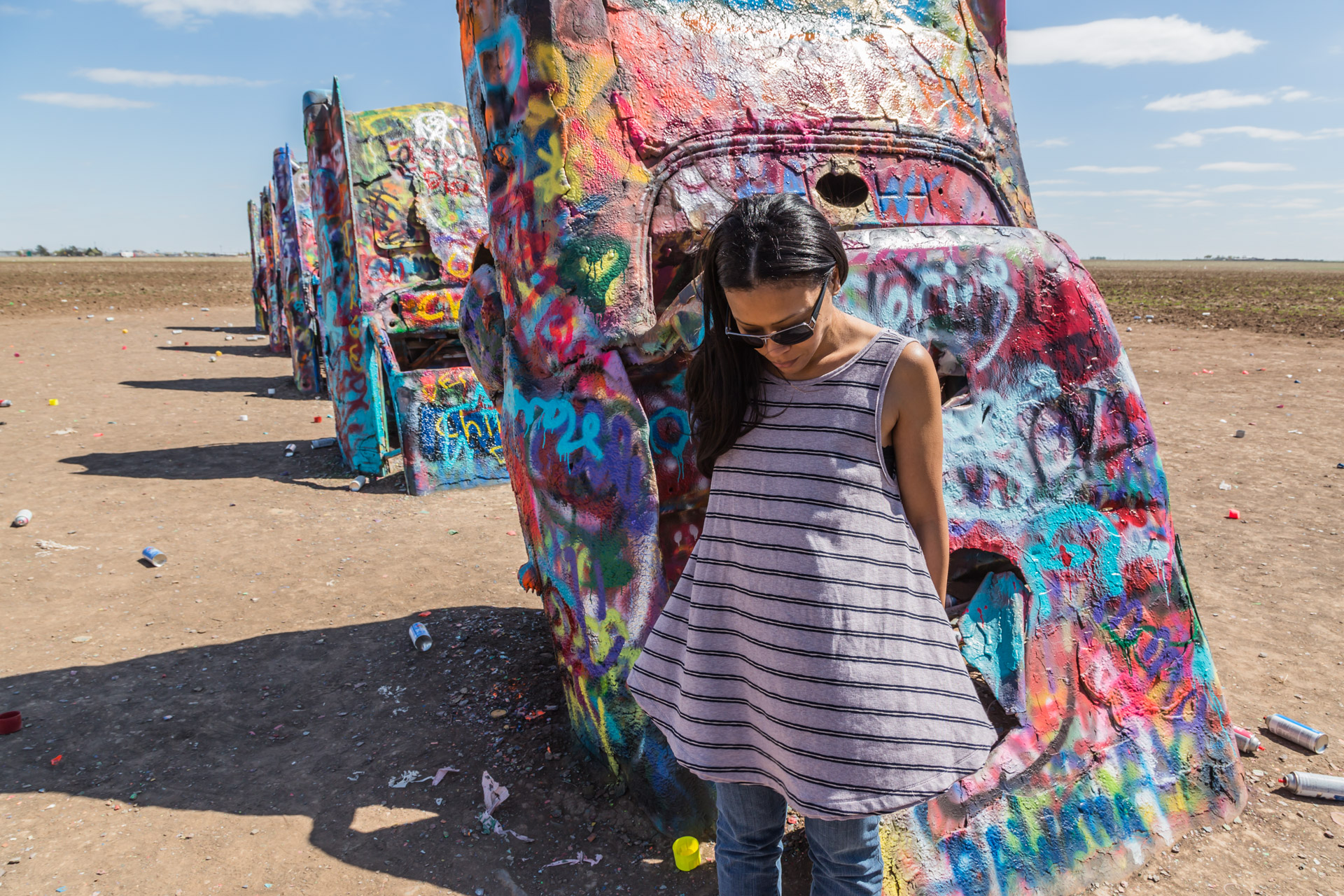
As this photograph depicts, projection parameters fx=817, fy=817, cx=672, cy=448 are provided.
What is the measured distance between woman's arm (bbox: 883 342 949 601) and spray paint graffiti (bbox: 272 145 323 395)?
10.9m

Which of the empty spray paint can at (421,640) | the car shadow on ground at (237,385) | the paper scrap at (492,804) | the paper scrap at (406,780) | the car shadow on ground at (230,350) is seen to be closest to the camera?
the paper scrap at (492,804)

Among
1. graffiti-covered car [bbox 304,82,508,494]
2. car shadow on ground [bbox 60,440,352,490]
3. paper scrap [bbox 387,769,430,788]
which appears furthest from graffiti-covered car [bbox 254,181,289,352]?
paper scrap [bbox 387,769,430,788]

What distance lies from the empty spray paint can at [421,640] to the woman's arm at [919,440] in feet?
9.85

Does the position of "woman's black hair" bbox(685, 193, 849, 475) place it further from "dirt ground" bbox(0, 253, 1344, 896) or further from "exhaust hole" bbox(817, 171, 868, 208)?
"dirt ground" bbox(0, 253, 1344, 896)

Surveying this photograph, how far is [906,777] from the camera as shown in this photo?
1459 mm

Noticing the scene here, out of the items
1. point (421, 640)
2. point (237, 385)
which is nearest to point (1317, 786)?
point (421, 640)

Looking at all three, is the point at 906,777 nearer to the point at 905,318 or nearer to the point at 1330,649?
the point at 905,318

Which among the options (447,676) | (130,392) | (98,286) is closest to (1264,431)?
(447,676)

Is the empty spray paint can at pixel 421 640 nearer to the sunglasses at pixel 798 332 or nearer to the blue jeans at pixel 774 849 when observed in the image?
the blue jeans at pixel 774 849

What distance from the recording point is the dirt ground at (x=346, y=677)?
2547mm

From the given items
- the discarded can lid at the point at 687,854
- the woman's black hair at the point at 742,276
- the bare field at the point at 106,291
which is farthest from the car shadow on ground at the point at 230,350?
the woman's black hair at the point at 742,276

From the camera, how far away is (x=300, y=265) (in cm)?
1158

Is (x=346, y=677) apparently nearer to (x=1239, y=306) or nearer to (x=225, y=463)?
(x=225, y=463)

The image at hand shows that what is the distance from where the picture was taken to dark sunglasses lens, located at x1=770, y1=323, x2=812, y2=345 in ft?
4.94
